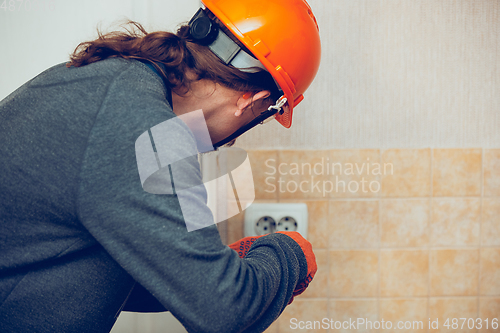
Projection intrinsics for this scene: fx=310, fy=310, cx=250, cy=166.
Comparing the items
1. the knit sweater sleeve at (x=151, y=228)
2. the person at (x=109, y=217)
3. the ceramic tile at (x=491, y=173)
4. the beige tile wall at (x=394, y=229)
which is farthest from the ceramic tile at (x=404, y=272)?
the knit sweater sleeve at (x=151, y=228)

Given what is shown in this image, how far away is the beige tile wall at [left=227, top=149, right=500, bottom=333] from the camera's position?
2.98 ft

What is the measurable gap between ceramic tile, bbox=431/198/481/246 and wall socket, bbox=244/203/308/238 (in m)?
0.42

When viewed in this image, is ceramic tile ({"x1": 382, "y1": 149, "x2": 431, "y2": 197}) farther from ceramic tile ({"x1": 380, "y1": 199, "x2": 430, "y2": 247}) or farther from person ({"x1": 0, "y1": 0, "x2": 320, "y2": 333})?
person ({"x1": 0, "y1": 0, "x2": 320, "y2": 333})

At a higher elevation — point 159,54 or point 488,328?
point 159,54

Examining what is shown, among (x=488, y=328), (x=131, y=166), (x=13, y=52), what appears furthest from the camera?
(x=488, y=328)

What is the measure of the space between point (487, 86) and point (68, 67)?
1096 mm

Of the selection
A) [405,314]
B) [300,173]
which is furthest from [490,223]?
[300,173]

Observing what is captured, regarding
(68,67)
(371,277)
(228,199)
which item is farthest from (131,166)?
(371,277)

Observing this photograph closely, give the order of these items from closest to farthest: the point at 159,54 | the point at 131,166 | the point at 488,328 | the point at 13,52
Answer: the point at 131,166, the point at 159,54, the point at 13,52, the point at 488,328

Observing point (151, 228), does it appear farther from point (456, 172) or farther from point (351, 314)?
point (456, 172)

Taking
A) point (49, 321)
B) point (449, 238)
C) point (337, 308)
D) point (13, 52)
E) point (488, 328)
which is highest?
point (13, 52)

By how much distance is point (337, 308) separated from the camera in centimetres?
93

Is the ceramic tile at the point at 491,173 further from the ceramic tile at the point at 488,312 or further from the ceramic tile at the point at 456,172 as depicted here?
the ceramic tile at the point at 488,312

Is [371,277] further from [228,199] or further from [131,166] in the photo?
[131,166]
